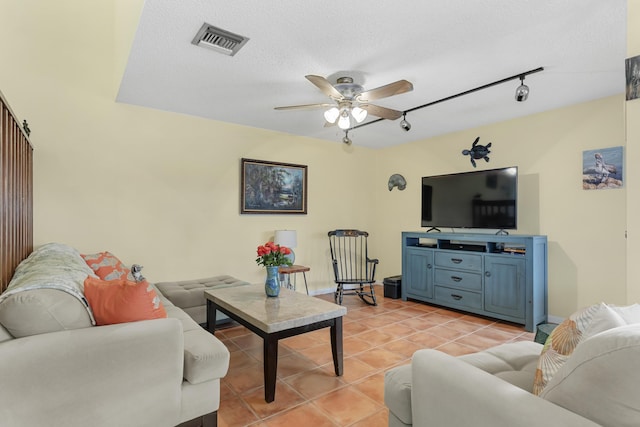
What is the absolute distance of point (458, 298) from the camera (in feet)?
13.4

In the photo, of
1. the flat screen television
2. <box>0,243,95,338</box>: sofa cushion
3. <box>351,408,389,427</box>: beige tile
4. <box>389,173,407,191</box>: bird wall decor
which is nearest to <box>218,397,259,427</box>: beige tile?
<box>351,408,389,427</box>: beige tile

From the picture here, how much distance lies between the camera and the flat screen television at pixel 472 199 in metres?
3.84

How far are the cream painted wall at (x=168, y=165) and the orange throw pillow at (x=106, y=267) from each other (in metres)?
0.46

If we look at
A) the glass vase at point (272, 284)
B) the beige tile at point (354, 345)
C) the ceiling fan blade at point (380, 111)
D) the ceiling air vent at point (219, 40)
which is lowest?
the beige tile at point (354, 345)

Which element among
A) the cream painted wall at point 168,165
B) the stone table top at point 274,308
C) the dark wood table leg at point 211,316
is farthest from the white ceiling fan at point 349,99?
the dark wood table leg at point 211,316

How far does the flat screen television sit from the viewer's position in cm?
384

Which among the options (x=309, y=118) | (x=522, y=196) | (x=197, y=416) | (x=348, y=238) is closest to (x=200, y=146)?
(x=309, y=118)

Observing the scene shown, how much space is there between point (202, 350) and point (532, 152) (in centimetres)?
407

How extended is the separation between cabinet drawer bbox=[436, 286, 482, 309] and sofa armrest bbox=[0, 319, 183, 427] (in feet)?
11.3

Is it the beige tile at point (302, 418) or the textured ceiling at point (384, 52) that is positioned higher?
the textured ceiling at point (384, 52)

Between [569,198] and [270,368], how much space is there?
3.59m

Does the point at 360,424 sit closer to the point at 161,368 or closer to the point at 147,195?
the point at 161,368

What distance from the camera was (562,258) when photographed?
3.63m

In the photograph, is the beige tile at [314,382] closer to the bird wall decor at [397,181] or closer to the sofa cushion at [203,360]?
the sofa cushion at [203,360]
